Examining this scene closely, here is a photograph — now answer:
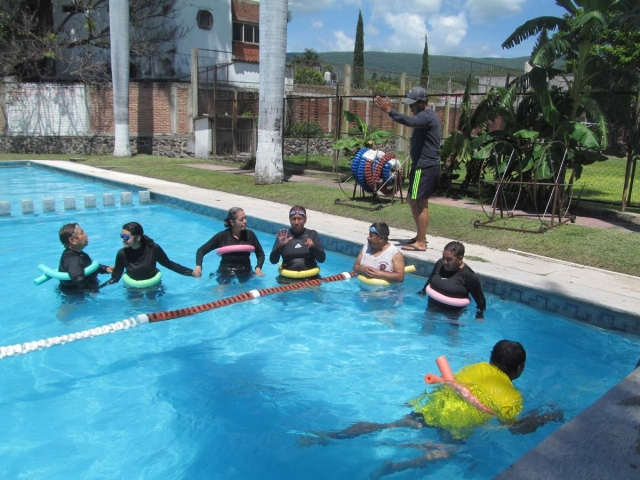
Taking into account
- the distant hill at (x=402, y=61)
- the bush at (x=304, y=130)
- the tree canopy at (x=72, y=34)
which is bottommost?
the bush at (x=304, y=130)

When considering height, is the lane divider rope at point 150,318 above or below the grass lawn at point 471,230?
below

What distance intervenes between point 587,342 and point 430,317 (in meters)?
1.65

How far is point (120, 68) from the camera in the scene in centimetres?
2264

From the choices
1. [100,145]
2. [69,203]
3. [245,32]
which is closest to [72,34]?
[100,145]

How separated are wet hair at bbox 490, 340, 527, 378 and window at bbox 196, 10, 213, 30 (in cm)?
3058

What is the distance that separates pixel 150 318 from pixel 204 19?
28.6 m

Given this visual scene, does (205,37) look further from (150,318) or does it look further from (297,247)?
(150,318)

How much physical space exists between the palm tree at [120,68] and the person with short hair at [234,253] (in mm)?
18130

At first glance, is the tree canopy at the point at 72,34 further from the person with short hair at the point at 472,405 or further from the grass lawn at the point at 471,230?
the person with short hair at the point at 472,405

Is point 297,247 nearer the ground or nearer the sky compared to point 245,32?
nearer the ground

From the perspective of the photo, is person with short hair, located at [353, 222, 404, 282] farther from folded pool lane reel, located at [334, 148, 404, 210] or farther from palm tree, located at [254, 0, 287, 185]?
palm tree, located at [254, 0, 287, 185]

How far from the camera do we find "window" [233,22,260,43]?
3394cm

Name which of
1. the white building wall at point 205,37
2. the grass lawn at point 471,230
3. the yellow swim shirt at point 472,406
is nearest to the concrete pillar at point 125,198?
the grass lawn at point 471,230

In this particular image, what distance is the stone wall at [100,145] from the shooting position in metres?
25.6
